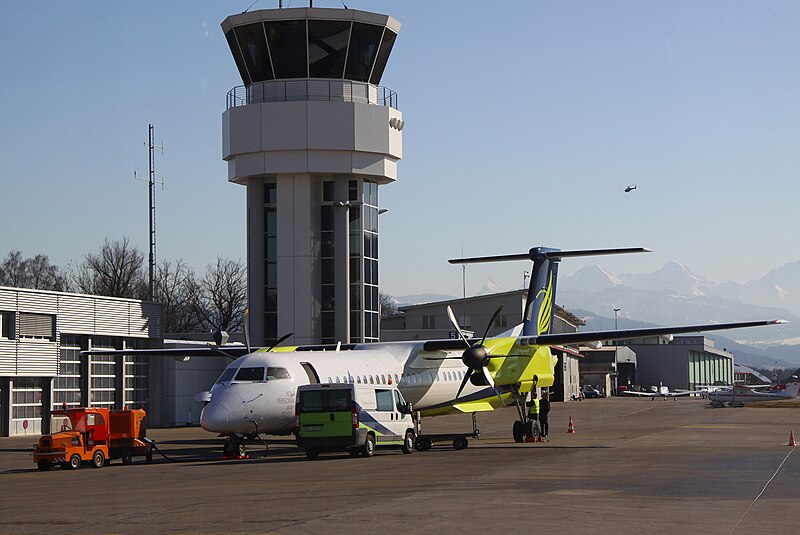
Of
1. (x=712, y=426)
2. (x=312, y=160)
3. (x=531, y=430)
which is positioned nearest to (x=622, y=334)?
(x=531, y=430)

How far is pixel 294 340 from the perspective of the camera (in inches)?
2046

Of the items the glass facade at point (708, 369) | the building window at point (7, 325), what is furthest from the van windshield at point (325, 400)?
the glass facade at point (708, 369)

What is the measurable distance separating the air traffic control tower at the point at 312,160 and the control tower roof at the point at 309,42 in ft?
0.16

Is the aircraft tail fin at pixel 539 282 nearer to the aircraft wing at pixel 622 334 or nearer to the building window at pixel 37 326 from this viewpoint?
the aircraft wing at pixel 622 334

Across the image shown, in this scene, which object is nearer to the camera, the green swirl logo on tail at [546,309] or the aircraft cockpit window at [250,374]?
the aircraft cockpit window at [250,374]

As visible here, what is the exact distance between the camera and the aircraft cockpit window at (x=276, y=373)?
94.1ft

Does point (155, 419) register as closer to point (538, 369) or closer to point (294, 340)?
point (294, 340)

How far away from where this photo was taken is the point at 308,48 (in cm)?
5062

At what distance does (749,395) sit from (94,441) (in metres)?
62.0

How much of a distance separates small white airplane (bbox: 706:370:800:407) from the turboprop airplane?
40.8m

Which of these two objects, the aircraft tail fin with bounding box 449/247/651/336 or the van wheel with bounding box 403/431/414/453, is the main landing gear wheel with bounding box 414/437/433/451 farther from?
the aircraft tail fin with bounding box 449/247/651/336

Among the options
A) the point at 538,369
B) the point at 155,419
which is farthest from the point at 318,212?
the point at 538,369

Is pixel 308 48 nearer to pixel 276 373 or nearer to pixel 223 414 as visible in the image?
pixel 276 373

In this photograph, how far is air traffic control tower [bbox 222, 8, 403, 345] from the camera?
50750 mm
